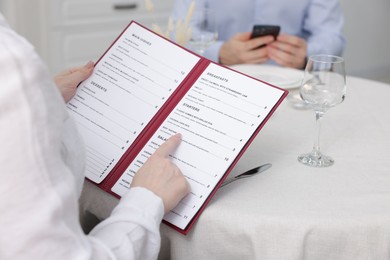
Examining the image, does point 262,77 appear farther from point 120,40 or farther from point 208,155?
point 208,155

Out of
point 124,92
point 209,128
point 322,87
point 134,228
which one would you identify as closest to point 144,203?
point 134,228

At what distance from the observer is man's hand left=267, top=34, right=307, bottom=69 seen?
6.74ft

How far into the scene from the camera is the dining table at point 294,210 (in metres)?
1.02

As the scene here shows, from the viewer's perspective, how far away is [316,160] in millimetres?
1237

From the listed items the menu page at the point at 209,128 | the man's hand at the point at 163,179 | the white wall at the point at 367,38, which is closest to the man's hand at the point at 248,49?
the menu page at the point at 209,128

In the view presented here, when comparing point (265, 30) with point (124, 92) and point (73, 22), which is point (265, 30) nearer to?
point (124, 92)

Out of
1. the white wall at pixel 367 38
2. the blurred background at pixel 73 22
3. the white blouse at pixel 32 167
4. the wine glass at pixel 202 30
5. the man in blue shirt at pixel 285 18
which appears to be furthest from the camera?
the white wall at pixel 367 38

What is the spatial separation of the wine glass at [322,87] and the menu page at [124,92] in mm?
239

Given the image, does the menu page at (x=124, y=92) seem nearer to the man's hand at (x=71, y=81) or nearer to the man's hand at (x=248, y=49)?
the man's hand at (x=71, y=81)

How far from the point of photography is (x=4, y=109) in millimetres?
738

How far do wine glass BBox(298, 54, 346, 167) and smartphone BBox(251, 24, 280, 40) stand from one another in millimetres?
767

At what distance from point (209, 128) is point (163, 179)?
0.47 feet

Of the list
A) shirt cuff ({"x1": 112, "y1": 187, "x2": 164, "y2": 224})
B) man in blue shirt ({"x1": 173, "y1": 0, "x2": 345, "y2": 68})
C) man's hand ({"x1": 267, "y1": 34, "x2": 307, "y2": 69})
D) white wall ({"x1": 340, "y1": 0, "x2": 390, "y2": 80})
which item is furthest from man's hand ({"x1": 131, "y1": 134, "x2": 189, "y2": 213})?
white wall ({"x1": 340, "y1": 0, "x2": 390, "y2": 80})

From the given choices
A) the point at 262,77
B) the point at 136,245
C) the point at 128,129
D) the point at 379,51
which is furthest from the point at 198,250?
the point at 379,51
